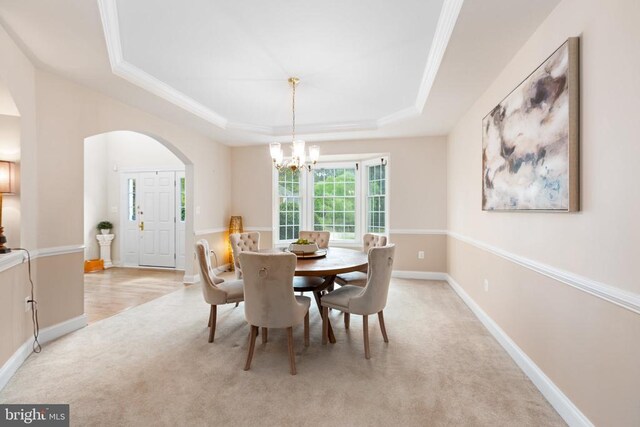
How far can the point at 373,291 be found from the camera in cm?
258

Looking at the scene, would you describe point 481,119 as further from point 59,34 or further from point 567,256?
point 59,34

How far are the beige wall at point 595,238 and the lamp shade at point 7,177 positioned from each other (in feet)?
13.1

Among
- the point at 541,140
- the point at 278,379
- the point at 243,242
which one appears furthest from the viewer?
the point at 243,242

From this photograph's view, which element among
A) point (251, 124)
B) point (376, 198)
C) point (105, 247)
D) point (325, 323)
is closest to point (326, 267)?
point (325, 323)

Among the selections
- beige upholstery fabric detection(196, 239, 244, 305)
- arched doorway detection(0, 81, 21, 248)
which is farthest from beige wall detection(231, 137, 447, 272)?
arched doorway detection(0, 81, 21, 248)

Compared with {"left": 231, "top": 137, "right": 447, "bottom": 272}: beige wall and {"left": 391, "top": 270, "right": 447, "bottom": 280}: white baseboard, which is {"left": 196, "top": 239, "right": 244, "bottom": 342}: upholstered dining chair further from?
{"left": 231, "top": 137, "right": 447, "bottom": 272}: beige wall

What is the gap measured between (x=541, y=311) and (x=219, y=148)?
539 cm

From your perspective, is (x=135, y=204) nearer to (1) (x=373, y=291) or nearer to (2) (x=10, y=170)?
(2) (x=10, y=170)

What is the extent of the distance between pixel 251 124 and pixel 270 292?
3.59 metres

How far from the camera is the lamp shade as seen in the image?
2352 mm

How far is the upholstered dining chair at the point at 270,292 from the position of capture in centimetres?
222

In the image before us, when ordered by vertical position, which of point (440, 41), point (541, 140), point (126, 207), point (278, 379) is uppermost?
point (440, 41)

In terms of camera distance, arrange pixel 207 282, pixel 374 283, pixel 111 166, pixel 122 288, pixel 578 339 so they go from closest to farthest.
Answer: pixel 578 339
pixel 374 283
pixel 207 282
pixel 122 288
pixel 111 166

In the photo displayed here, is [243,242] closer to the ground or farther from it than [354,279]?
farther from it
